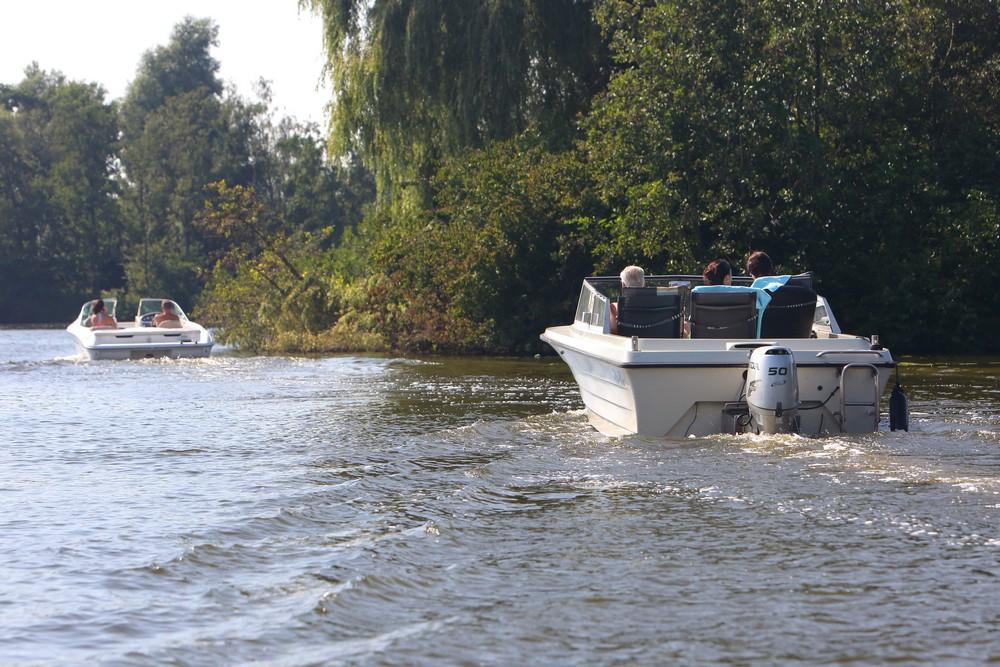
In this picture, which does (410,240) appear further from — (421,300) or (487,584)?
(487,584)

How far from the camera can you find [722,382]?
11.0m

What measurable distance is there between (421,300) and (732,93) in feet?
27.3

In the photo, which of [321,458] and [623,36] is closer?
[321,458]

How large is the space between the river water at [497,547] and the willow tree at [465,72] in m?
16.6

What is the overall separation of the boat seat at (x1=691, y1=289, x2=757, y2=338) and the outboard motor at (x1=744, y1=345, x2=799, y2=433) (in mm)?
1502

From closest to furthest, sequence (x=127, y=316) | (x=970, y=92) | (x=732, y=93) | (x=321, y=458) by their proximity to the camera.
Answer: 1. (x=321, y=458)
2. (x=732, y=93)
3. (x=970, y=92)
4. (x=127, y=316)

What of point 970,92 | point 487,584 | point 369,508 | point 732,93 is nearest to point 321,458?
point 369,508

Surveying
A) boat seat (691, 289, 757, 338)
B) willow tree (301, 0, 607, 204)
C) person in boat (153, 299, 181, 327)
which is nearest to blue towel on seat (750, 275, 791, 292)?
boat seat (691, 289, 757, 338)

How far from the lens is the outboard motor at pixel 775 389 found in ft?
34.2

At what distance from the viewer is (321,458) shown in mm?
11312

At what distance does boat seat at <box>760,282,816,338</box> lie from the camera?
1210 centimetres

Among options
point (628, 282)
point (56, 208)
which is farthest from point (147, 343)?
point (56, 208)

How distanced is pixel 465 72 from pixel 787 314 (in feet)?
A: 59.8

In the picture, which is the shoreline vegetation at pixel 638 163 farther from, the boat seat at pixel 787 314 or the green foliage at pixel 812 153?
the boat seat at pixel 787 314
